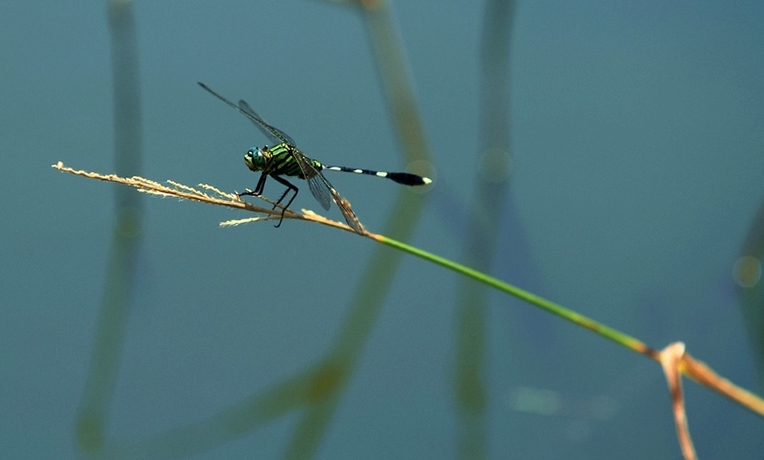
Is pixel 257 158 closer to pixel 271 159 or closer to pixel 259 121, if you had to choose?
pixel 271 159

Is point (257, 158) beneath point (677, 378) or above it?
above

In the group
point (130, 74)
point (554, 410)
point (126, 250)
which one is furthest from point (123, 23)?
point (554, 410)

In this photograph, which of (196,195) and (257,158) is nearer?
(196,195)

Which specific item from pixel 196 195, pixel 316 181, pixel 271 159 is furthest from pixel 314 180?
pixel 196 195

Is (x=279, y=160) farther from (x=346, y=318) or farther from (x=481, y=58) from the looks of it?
(x=481, y=58)

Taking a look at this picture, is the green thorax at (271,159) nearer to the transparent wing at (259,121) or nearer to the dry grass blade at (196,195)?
the transparent wing at (259,121)

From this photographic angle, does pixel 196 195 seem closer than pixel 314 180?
Yes

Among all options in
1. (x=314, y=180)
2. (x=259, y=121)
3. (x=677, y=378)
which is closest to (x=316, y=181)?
(x=314, y=180)

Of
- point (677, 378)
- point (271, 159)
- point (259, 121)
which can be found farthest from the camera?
point (271, 159)

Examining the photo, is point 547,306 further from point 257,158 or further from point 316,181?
point 257,158

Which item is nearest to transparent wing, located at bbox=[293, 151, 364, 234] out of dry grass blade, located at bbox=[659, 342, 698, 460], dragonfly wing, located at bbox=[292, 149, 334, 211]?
dragonfly wing, located at bbox=[292, 149, 334, 211]

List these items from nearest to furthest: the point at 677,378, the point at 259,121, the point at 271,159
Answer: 1. the point at 677,378
2. the point at 259,121
3. the point at 271,159
